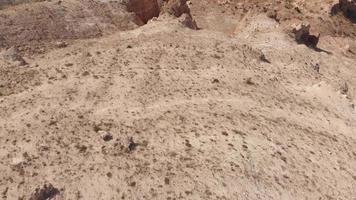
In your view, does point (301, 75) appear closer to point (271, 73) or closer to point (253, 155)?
point (271, 73)

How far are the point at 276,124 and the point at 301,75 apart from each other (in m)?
5.84

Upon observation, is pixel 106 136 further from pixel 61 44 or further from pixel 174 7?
pixel 174 7

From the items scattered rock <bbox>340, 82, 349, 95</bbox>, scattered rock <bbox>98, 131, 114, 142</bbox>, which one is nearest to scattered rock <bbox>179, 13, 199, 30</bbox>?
scattered rock <bbox>340, 82, 349, 95</bbox>

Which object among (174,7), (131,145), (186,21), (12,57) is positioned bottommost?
(131,145)

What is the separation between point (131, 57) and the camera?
99.3 feet

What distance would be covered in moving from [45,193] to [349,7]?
3114 centimetres

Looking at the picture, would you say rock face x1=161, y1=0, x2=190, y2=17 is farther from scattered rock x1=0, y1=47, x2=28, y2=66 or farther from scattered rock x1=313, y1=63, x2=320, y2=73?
scattered rock x1=0, y1=47, x2=28, y2=66

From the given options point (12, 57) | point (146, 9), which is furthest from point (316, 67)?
point (12, 57)

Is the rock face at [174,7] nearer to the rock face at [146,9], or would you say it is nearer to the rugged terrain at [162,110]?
the rugged terrain at [162,110]

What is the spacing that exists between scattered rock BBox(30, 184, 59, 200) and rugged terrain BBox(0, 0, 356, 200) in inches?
1.4

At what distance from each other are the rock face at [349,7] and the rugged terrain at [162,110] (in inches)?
340

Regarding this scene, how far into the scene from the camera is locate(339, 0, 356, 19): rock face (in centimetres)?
4462

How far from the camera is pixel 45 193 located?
21359mm

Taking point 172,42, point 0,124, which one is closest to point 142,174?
point 0,124
